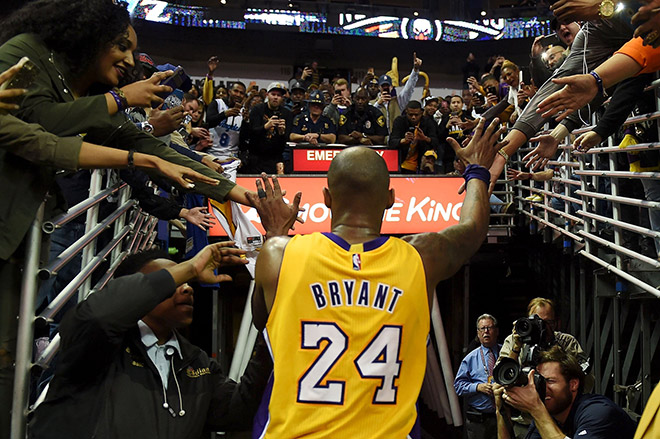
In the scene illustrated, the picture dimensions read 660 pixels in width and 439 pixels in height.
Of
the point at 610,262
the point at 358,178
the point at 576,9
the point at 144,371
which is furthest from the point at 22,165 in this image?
the point at 610,262

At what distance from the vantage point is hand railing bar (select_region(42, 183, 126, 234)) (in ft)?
9.83

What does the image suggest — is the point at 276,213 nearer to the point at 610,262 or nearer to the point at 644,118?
the point at 644,118

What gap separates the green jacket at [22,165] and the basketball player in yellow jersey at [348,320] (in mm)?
968

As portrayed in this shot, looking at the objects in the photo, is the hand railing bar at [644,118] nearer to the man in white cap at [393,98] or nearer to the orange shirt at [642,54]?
the orange shirt at [642,54]

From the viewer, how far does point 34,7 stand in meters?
3.29

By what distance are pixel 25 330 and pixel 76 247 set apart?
97cm

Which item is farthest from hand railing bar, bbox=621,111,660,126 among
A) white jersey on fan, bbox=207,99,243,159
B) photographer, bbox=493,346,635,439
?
white jersey on fan, bbox=207,99,243,159

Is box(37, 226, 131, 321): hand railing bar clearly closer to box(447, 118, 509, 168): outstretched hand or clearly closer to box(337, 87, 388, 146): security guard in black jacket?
box(447, 118, 509, 168): outstretched hand

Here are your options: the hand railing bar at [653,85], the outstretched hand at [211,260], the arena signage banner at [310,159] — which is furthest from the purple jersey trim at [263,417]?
the arena signage banner at [310,159]

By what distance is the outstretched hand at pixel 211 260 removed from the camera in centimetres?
274

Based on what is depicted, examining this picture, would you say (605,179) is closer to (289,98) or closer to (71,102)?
(71,102)

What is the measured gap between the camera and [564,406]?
14.0 feet

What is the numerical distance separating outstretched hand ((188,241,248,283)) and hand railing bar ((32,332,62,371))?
80cm

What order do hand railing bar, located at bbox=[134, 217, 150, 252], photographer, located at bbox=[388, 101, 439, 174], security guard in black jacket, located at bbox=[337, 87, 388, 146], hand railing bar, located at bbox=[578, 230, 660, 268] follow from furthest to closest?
security guard in black jacket, located at bbox=[337, 87, 388, 146], photographer, located at bbox=[388, 101, 439, 174], hand railing bar, located at bbox=[134, 217, 150, 252], hand railing bar, located at bbox=[578, 230, 660, 268]
